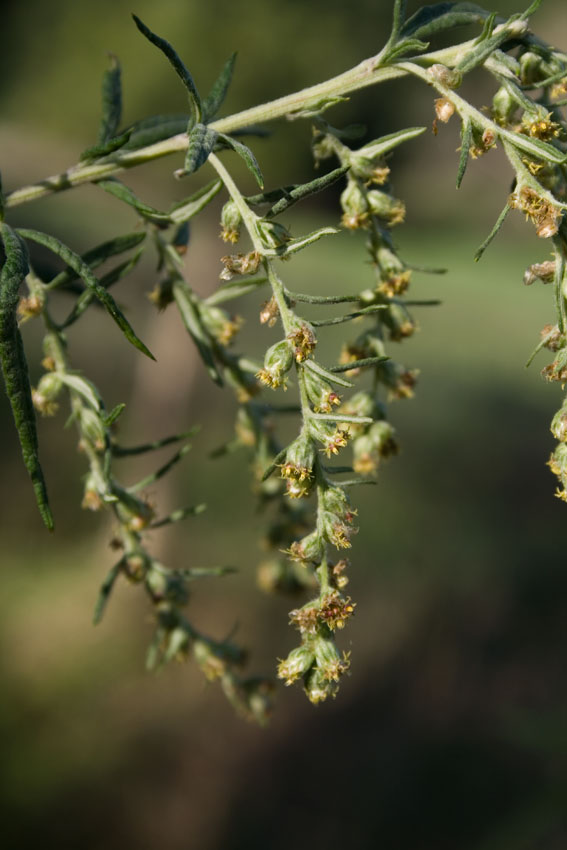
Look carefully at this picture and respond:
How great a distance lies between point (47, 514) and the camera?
123 centimetres

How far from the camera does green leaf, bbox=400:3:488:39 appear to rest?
4.55ft

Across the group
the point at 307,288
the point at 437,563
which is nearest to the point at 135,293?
the point at 307,288

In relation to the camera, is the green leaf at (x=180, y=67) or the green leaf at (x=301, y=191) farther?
the green leaf at (x=180, y=67)

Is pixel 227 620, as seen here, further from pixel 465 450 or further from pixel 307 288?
pixel 307 288

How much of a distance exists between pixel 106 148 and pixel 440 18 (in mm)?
590

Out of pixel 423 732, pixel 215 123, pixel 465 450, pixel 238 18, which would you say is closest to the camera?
pixel 215 123

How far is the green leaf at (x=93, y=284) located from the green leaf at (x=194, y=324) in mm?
371

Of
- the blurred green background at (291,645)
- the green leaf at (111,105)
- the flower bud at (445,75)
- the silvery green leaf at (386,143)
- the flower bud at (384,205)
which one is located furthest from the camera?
the blurred green background at (291,645)

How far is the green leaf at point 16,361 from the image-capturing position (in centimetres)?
116

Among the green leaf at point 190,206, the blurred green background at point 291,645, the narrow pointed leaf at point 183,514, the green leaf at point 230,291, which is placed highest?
the green leaf at point 190,206

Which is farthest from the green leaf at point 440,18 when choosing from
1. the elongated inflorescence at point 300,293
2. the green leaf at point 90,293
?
the green leaf at point 90,293

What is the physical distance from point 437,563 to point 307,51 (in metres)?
11.4

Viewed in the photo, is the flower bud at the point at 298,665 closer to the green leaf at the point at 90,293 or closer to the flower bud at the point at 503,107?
the green leaf at the point at 90,293

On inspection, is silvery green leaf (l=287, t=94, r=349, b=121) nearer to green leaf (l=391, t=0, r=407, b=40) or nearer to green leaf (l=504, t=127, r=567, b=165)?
green leaf (l=391, t=0, r=407, b=40)
